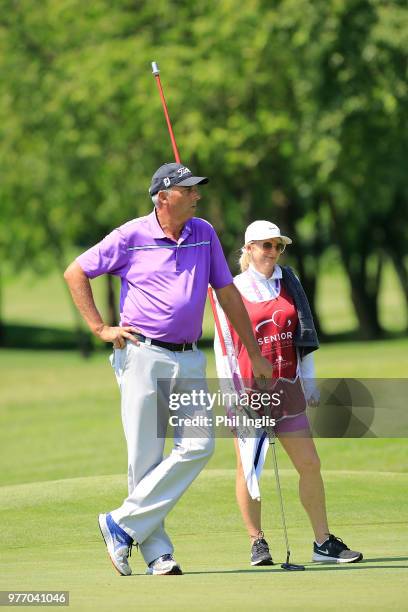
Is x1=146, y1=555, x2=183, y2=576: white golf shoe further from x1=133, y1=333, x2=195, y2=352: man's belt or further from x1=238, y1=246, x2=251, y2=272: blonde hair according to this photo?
x1=238, y1=246, x2=251, y2=272: blonde hair

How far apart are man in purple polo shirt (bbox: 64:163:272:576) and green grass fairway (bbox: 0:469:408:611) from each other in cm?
39

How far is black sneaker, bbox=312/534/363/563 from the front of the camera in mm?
7359

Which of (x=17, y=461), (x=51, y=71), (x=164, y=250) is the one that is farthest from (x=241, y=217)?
(x=164, y=250)

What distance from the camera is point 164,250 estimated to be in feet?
23.2

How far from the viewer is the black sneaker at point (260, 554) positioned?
741cm

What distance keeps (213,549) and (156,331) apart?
5.85 ft

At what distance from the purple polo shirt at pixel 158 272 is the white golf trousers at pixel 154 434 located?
0.47ft

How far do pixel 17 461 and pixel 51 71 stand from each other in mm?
23398

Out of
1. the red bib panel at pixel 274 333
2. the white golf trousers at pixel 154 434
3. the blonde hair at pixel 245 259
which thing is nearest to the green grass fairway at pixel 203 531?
the white golf trousers at pixel 154 434

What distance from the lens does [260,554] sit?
24.6 feet

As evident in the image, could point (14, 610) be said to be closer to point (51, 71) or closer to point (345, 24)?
point (345, 24)

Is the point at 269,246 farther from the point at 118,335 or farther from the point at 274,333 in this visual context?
the point at 118,335

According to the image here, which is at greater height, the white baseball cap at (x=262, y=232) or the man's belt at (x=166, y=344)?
the white baseball cap at (x=262, y=232)

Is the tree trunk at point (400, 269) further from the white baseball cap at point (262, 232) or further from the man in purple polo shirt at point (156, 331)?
the man in purple polo shirt at point (156, 331)
